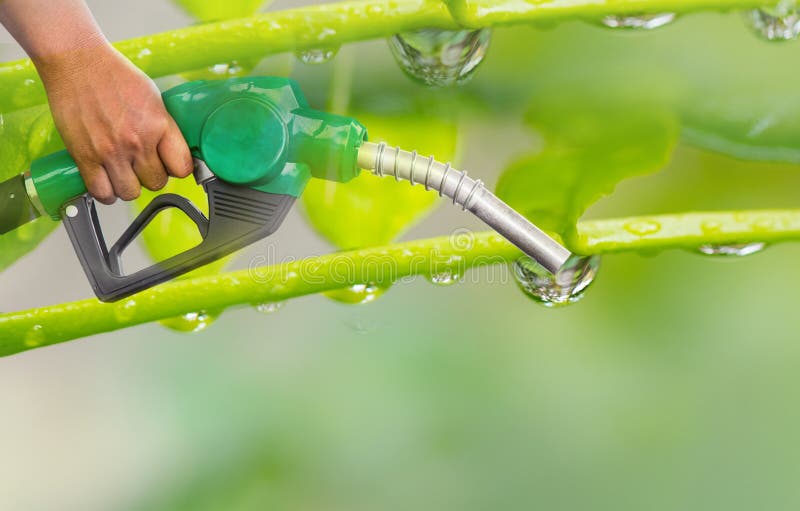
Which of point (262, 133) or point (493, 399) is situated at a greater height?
point (262, 133)

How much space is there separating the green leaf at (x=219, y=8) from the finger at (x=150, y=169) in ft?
0.18

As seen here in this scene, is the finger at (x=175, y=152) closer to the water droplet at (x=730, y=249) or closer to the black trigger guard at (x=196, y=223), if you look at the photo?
the black trigger guard at (x=196, y=223)

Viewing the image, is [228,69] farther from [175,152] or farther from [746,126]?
[746,126]

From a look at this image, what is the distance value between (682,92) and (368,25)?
0.10 metres

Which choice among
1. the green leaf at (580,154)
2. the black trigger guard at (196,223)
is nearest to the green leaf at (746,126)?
the green leaf at (580,154)

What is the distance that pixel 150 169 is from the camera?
0.23m

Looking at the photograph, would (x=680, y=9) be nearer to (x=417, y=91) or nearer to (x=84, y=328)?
(x=417, y=91)

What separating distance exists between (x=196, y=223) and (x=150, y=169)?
0.02 m

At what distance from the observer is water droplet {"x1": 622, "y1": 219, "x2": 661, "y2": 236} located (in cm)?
25

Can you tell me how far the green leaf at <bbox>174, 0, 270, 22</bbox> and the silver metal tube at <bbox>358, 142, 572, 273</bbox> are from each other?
0.22 feet

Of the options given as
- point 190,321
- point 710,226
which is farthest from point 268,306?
point 710,226

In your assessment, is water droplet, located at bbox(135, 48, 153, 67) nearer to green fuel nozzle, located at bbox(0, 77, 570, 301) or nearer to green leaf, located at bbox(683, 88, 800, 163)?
green fuel nozzle, located at bbox(0, 77, 570, 301)

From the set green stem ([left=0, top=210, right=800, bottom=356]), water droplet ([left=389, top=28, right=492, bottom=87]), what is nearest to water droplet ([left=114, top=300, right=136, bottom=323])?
green stem ([left=0, top=210, right=800, bottom=356])

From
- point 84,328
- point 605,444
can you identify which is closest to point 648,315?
point 605,444
